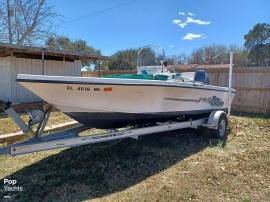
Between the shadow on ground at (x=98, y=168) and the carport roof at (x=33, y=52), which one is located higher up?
the carport roof at (x=33, y=52)

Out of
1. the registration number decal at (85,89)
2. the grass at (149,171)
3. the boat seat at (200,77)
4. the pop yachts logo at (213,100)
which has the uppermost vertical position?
the boat seat at (200,77)

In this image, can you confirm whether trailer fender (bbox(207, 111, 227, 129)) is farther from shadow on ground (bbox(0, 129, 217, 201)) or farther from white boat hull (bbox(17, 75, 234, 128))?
white boat hull (bbox(17, 75, 234, 128))

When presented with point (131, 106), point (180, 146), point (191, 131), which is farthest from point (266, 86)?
point (131, 106)

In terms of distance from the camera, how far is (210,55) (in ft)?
127

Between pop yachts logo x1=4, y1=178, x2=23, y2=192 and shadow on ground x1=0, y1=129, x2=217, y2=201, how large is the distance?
0.07m

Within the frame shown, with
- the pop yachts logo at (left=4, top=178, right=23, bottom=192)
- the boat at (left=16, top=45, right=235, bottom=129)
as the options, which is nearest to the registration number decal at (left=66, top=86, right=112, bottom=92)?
the boat at (left=16, top=45, right=235, bottom=129)

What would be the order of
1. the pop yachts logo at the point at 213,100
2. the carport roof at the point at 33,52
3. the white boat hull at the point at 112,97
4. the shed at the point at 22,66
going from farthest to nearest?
the shed at the point at 22,66 < the carport roof at the point at 33,52 < the pop yachts logo at the point at 213,100 < the white boat hull at the point at 112,97

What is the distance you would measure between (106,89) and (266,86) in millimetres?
8012

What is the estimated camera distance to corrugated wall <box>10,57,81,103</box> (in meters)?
12.1

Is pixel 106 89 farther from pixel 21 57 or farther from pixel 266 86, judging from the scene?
pixel 21 57

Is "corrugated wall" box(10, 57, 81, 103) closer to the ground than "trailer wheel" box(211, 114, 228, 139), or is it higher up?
higher up

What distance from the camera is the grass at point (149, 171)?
362cm

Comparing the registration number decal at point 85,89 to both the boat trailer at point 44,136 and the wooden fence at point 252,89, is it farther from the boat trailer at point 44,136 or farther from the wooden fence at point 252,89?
the wooden fence at point 252,89

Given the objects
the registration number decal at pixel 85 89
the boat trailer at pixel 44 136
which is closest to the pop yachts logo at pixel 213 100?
the boat trailer at pixel 44 136
